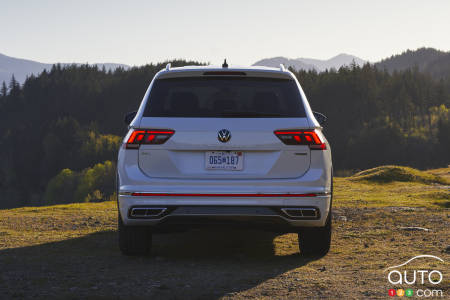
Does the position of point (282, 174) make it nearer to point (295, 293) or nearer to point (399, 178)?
point (295, 293)

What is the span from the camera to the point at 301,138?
5836mm

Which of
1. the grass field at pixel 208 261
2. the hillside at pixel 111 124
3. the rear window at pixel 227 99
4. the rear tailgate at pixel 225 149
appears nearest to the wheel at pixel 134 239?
the grass field at pixel 208 261

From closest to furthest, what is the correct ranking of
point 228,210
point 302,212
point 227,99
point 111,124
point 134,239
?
point 228,210 → point 302,212 → point 227,99 → point 134,239 → point 111,124

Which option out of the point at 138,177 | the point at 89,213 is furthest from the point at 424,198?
the point at 138,177

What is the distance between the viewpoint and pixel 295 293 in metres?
4.95

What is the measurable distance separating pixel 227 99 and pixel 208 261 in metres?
1.82

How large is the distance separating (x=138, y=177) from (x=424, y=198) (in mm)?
11307

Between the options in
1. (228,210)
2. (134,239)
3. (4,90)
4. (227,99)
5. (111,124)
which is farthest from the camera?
(4,90)

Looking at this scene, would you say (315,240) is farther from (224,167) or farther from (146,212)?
(146,212)

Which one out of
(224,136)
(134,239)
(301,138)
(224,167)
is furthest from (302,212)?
(134,239)

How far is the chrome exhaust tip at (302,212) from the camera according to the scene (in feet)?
18.9

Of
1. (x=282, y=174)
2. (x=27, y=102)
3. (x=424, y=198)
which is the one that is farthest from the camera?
(x=27, y=102)

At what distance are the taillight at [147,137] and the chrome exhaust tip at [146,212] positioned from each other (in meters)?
0.62

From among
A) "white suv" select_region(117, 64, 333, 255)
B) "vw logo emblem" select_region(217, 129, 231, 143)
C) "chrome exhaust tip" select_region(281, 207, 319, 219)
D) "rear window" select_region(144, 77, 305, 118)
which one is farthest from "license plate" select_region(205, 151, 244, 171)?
"chrome exhaust tip" select_region(281, 207, 319, 219)
